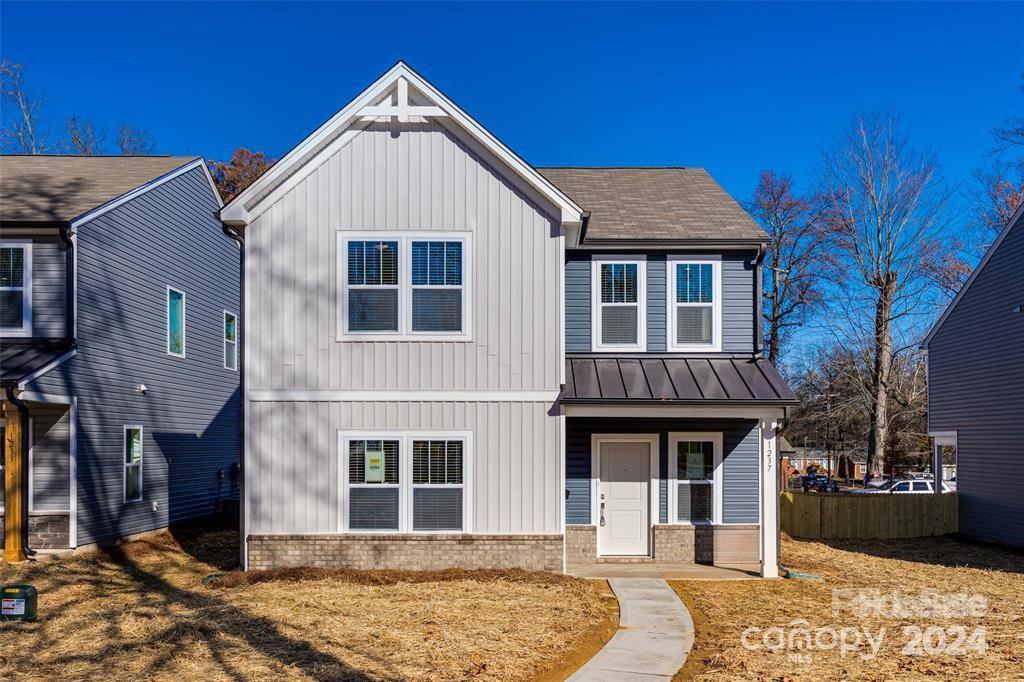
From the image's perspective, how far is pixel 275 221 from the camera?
13.0 m

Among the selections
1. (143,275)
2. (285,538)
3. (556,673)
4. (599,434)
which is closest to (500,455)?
(599,434)

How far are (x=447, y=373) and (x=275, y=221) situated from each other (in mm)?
3559

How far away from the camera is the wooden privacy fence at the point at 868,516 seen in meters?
20.3

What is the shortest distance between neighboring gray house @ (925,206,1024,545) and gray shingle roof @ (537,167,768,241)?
7.38m

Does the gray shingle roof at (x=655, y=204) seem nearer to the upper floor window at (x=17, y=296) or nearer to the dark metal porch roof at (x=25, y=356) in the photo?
the dark metal porch roof at (x=25, y=356)

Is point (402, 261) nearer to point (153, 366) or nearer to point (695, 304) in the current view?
point (695, 304)

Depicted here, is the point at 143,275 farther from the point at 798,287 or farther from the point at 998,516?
the point at 798,287

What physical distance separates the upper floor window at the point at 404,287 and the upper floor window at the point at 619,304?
9.05 feet

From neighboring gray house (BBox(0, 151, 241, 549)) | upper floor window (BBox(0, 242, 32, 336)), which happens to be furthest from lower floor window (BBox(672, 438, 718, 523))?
upper floor window (BBox(0, 242, 32, 336))

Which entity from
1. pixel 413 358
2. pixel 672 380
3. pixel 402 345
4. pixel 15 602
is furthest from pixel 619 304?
pixel 15 602

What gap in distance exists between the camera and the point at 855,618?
10.5 meters

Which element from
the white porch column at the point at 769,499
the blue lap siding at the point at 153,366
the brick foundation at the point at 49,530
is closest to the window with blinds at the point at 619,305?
the white porch column at the point at 769,499

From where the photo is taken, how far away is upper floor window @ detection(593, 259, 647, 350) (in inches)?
574

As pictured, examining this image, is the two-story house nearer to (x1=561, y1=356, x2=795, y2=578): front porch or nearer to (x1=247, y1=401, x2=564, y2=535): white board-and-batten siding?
(x1=247, y1=401, x2=564, y2=535): white board-and-batten siding
